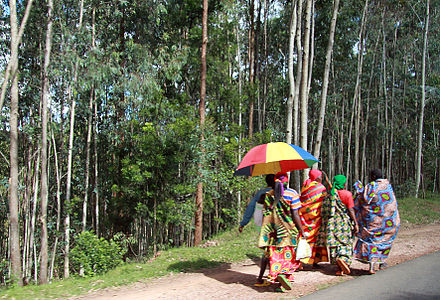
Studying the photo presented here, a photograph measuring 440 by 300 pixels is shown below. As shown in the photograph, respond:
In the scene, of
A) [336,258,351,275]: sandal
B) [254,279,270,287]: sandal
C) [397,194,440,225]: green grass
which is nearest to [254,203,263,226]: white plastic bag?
[254,279,270,287]: sandal

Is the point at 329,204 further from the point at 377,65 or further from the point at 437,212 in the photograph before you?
the point at 377,65

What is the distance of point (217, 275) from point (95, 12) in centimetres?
1425

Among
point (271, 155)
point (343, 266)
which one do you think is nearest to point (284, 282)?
point (343, 266)

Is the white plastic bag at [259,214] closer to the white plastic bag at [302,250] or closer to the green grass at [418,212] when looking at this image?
the white plastic bag at [302,250]

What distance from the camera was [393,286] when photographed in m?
5.06

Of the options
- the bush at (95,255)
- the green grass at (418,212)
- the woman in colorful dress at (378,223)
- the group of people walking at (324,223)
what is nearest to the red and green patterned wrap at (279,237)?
the group of people walking at (324,223)

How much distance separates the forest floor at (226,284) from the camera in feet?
17.1

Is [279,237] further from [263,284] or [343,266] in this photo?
[343,266]

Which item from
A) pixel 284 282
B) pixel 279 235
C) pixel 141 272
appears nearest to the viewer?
pixel 284 282

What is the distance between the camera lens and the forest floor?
522 centimetres

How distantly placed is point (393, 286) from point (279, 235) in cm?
172

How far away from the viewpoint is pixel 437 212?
15656 millimetres

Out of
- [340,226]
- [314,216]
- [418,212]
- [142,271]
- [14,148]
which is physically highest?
[14,148]

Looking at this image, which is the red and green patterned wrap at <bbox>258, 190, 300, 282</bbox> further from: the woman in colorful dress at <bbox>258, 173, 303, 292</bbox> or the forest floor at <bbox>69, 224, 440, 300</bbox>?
the forest floor at <bbox>69, 224, 440, 300</bbox>
